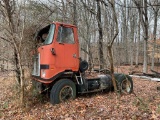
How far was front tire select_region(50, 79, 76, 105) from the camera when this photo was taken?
5672 millimetres

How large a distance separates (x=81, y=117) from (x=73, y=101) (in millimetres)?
1396

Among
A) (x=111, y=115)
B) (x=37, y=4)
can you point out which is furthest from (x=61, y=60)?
(x=37, y=4)

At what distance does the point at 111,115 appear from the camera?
458cm

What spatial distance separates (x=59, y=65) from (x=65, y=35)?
3.56ft

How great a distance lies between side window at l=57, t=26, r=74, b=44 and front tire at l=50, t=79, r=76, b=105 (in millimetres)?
1368

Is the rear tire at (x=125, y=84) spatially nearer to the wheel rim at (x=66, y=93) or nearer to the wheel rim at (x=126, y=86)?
the wheel rim at (x=126, y=86)

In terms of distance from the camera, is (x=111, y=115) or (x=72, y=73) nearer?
(x=111, y=115)

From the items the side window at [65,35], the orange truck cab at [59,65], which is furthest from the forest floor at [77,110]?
the side window at [65,35]

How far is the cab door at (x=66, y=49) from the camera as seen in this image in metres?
5.85

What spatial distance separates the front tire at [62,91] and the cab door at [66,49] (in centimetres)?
55

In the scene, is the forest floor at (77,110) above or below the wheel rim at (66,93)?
below

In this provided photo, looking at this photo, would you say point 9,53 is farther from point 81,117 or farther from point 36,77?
point 81,117

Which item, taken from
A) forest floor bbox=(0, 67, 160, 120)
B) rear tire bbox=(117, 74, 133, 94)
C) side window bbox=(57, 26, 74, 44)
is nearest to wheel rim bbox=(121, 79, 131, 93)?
rear tire bbox=(117, 74, 133, 94)

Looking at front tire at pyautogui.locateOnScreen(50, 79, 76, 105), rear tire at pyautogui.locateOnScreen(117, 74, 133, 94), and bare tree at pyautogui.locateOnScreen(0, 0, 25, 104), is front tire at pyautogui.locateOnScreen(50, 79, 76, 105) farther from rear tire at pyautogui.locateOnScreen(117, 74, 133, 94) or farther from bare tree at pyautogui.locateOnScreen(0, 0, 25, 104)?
rear tire at pyautogui.locateOnScreen(117, 74, 133, 94)
